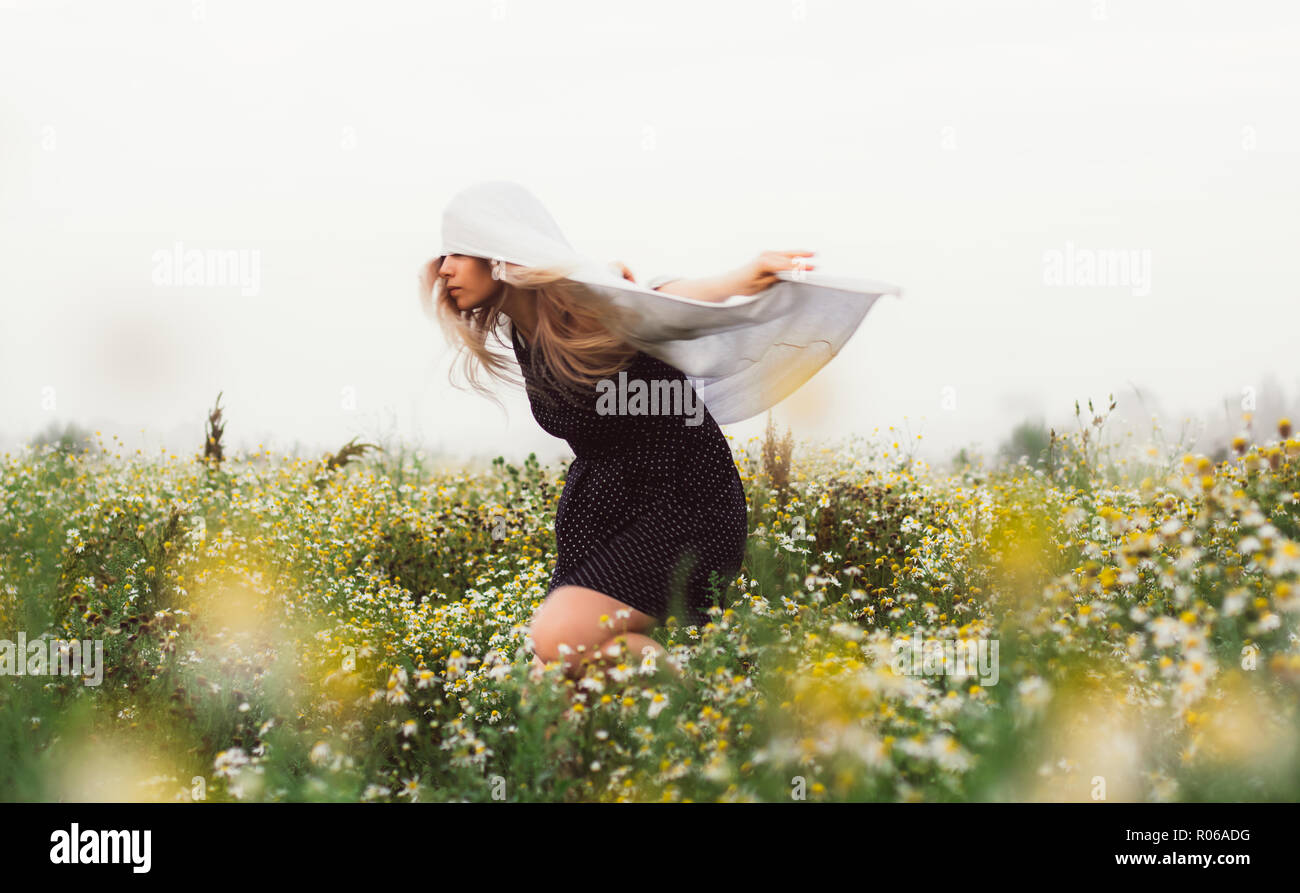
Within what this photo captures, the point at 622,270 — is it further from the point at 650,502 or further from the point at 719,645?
the point at 719,645

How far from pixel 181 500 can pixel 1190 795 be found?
535cm

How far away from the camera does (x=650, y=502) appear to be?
3414 mm

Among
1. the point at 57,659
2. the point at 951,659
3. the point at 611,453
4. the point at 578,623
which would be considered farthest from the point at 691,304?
the point at 57,659

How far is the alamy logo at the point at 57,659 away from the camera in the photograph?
12.4 feet

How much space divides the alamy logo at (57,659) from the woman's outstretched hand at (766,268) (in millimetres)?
2668

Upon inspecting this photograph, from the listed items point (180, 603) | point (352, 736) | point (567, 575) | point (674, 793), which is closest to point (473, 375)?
point (567, 575)

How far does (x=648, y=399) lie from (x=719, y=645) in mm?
840

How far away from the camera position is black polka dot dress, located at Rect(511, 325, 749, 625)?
3.34 metres

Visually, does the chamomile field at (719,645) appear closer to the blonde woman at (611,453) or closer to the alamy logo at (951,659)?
the alamy logo at (951,659)

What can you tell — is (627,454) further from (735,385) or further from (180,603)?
(180,603)

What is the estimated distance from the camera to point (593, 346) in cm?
335
